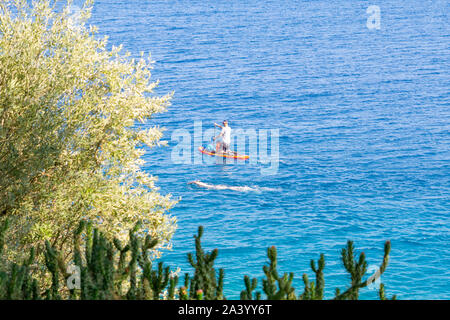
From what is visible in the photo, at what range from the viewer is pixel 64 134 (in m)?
18.3

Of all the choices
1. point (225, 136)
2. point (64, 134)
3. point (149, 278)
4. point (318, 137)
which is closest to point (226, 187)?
point (225, 136)

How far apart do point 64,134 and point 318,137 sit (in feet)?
152

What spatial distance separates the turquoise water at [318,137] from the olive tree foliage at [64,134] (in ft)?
54.3

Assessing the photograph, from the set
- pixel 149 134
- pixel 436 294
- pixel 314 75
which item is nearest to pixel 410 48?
pixel 314 75

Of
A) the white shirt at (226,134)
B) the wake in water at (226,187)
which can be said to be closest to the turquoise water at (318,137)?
the wake in water at (226,187)

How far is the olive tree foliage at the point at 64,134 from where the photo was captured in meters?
17.2

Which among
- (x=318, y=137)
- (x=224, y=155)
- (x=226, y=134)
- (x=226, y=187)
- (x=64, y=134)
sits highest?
(x=318, y=137)

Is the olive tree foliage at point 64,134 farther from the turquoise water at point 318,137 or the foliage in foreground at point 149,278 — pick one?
the turquoise water at point 318,137

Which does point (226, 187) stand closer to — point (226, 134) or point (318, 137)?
point (226, 134)

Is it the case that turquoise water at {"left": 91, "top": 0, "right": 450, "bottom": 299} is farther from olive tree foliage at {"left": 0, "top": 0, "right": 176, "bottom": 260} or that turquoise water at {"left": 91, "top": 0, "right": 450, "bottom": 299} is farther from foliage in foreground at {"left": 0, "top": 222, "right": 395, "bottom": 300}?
foliage in foreground at {"left": 0, "top": 222, "right": 395, "bottom": 300}

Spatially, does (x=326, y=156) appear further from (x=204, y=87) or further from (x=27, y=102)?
(x=27, y=102)

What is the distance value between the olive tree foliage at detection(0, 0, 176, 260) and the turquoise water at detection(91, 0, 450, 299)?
1654 centimetres

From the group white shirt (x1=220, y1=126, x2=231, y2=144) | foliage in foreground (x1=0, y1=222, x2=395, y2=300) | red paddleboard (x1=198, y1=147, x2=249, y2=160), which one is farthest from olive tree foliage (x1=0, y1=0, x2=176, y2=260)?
red paddleboard (x1=198, y1=147, x2=249, y2=160)

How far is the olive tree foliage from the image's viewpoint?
17.2m
